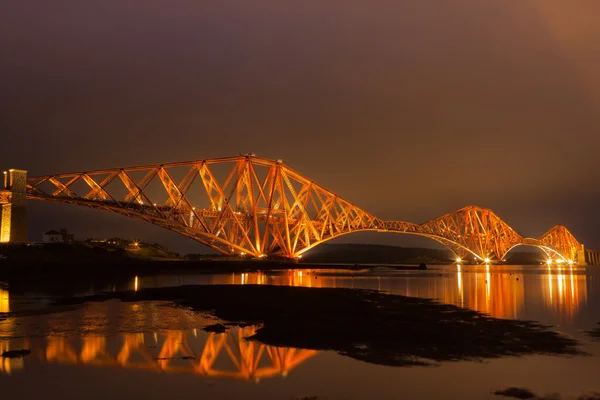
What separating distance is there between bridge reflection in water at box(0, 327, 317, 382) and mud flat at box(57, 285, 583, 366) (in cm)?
113

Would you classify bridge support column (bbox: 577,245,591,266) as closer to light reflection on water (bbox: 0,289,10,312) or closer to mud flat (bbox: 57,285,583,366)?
mud flat (bbox: 57,285,583,366)

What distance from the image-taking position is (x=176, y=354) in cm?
1255

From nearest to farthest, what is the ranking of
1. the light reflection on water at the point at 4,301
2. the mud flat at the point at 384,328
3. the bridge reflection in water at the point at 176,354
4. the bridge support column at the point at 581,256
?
1. the bridge reflection in water at the point at 176,354
2. the mud flat at the point at 384,328
3. the light reflection on water at the point at 4,301
4. the bridge support column at the point at 581,256

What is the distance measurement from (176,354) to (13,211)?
46.9 m

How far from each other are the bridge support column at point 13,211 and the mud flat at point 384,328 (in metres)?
29.8

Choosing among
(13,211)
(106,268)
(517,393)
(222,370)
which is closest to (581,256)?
(106,268)

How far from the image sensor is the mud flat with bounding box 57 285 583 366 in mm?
13055

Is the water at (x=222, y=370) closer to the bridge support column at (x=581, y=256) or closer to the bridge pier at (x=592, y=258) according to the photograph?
the bridge support column at (x=581, y=256)

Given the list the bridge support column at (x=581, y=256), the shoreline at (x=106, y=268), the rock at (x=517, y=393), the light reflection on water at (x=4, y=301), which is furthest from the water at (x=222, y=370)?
the bridge support column at (x=581, y=256)

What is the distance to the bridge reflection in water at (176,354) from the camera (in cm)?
1119

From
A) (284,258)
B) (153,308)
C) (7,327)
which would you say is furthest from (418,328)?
(284,258)

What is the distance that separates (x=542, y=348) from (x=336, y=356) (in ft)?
19.3

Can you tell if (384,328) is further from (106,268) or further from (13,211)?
(13,211)

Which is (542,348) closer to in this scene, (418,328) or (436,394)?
(418,328)
